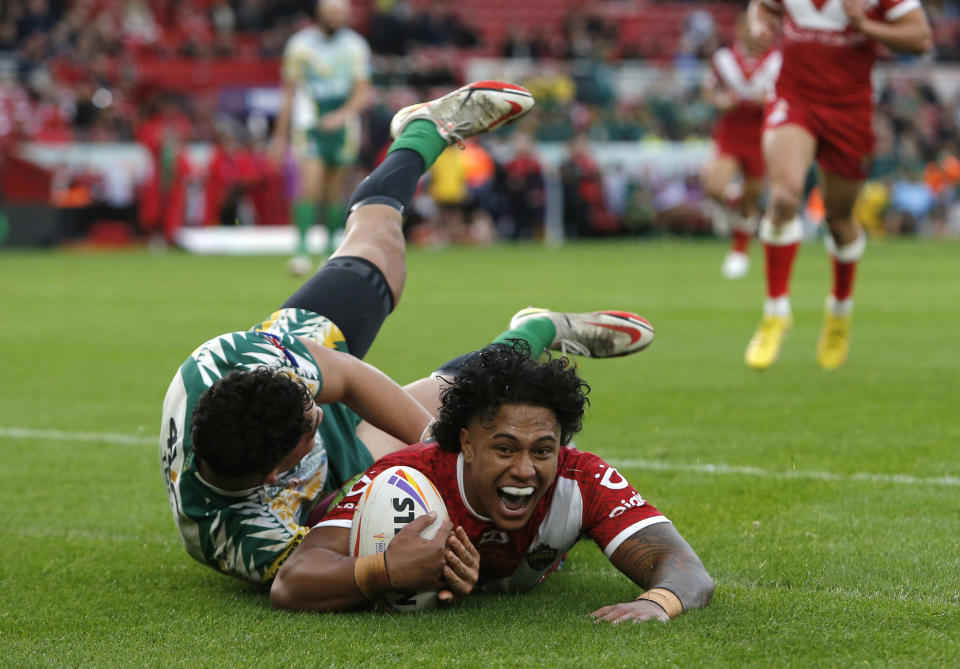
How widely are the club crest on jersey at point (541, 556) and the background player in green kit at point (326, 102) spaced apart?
11.3 meters

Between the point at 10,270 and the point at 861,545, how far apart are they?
1548 centimetres

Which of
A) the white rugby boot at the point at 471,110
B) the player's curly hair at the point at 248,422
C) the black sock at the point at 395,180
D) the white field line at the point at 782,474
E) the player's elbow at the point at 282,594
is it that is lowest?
the white field line at the point at 782,474

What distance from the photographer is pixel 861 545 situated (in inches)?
159

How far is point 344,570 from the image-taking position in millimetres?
3457

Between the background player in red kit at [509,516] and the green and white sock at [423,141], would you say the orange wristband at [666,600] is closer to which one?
the background player in red kit at [509,516]

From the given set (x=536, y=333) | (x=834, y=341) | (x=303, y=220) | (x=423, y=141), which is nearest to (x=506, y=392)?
(x=536, y=333)

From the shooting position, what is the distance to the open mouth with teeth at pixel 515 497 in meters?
3.36

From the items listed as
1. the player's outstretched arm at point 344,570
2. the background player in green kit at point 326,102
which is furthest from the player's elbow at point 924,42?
the background player in green kit at point 326,102

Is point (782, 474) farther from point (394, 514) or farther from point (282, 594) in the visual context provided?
point (282, 594)

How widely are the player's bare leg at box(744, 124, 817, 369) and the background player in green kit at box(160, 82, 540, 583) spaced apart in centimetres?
287

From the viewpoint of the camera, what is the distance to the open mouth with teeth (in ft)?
11.0

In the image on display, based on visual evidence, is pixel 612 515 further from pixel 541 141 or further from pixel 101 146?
pixel 541 141

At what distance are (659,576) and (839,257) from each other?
5.19m

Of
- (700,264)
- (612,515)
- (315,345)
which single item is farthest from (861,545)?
(700,264)
